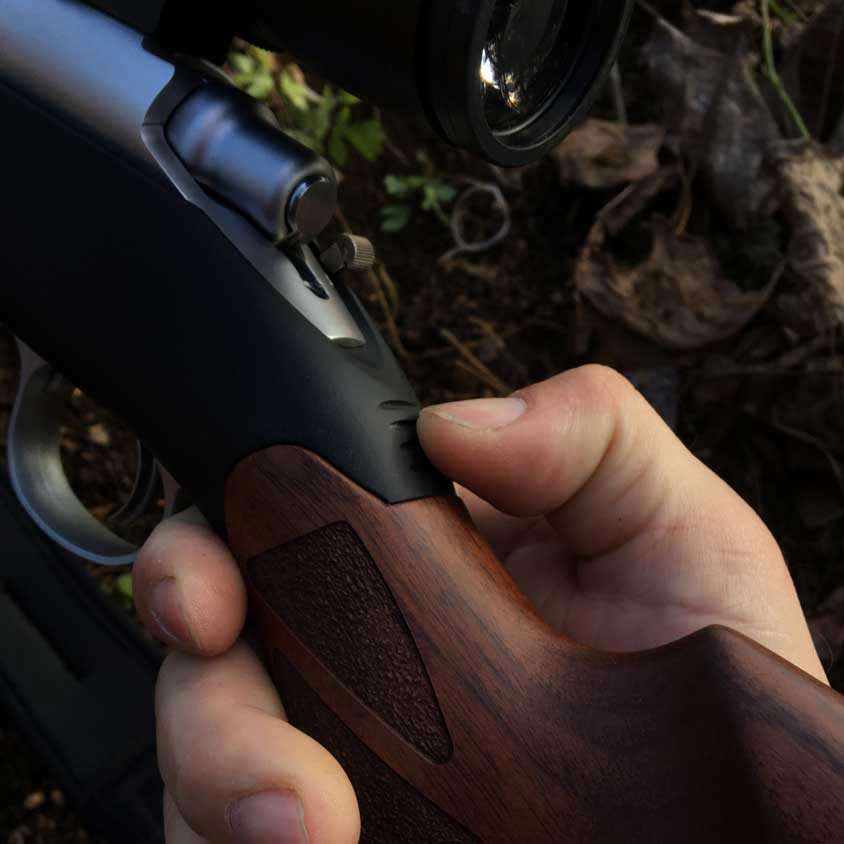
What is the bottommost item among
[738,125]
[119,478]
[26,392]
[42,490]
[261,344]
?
[119,478]

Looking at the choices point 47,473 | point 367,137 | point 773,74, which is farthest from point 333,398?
point 773,74

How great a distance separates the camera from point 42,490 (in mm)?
1359

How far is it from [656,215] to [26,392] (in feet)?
4.17

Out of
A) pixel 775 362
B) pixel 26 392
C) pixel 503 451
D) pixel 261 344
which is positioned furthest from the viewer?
pixel 775 362

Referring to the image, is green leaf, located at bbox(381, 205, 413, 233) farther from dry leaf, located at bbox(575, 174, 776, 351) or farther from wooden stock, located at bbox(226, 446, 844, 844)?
wooden stock, located at bbox(226, 446, 844, 844)

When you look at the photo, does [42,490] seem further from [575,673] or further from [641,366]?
[641,366]

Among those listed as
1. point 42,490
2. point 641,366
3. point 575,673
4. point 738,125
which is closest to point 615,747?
point 575,673

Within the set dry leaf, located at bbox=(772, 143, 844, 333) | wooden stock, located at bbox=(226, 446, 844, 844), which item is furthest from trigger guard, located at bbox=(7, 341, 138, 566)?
dry leaf, located at bbox=(772, 143, 844, 333)

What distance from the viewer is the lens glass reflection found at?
3.02ft

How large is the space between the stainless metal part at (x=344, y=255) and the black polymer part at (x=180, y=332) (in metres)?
0.03

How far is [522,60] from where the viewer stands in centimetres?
96

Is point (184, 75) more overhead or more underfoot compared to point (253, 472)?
more overhead

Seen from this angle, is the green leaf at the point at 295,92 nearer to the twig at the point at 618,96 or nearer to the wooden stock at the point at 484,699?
the twig at the point at 618,96

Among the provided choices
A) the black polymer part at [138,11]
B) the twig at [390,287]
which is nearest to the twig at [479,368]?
the twig at [390,287]
